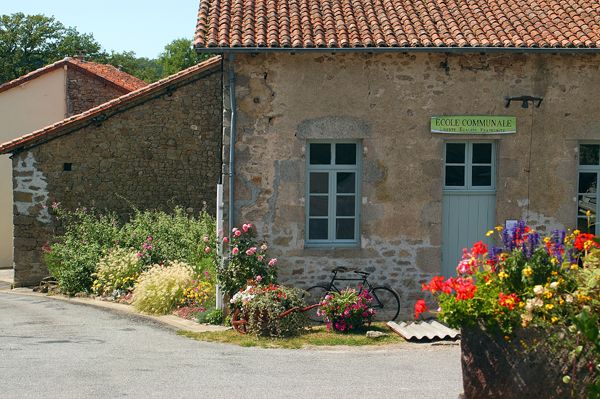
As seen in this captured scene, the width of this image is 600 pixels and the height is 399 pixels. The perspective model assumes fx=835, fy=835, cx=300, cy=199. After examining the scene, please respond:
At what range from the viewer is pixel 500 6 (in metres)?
14.2

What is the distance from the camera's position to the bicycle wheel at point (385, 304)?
1288 cm

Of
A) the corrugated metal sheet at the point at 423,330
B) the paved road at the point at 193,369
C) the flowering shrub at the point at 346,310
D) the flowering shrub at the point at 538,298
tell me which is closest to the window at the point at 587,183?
the corrugated metal sheet at the point at 423,330

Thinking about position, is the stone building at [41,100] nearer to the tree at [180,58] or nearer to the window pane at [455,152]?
the window pane at [455,152]

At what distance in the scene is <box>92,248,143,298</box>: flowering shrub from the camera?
16.5 meters

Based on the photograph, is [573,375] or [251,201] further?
[251,201]

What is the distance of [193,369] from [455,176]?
5666 mm

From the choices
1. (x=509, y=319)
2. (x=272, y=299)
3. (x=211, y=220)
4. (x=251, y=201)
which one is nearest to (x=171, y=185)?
(x=211, y=220)

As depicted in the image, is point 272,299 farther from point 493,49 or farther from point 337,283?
point 493,49

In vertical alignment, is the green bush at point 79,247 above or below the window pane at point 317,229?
below

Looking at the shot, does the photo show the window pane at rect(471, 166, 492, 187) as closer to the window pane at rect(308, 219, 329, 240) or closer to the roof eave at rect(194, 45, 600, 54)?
the roof eave at rect(194, 45, 600, 54)

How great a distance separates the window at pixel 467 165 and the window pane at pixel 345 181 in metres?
1.47

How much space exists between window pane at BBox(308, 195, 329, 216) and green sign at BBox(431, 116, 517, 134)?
200cm

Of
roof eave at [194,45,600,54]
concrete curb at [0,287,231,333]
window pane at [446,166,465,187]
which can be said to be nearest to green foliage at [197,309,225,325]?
concrete curb at [0,287,231,333]

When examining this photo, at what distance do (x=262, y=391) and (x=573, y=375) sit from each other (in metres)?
3.11
